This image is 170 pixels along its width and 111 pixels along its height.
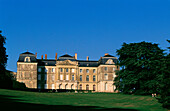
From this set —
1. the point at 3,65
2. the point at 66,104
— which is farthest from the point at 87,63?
the point at 66,104

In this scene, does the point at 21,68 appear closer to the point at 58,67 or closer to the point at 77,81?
the point at 58,67

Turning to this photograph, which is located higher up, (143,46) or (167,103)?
(143,46)

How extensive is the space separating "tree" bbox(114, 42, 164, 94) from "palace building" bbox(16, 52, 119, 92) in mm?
26219

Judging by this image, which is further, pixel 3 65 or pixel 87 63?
pixel 87 63

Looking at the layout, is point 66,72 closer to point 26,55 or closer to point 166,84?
point 26,55

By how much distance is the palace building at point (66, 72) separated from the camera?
238 ft

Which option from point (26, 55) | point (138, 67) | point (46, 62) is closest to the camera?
point (138, 67)

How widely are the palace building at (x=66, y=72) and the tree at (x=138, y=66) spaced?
26219 mm

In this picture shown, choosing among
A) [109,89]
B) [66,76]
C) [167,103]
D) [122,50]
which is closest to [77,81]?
[66,76]

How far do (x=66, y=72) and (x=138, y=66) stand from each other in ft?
115

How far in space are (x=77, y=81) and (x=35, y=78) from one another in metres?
11.0

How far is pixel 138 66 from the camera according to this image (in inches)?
1687

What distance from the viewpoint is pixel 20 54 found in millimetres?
72938

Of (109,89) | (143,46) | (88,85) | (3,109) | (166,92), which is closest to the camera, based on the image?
(3,109)
